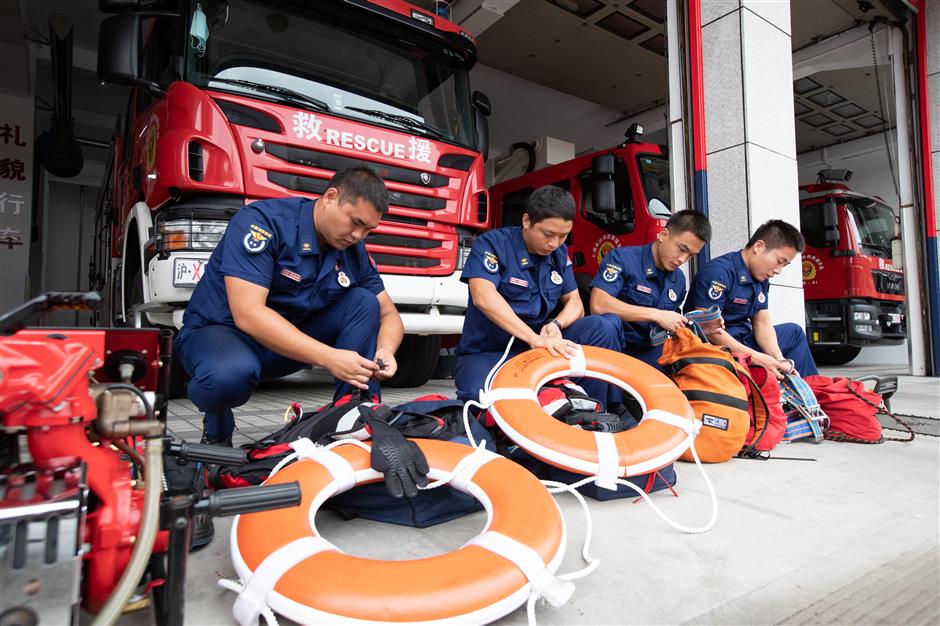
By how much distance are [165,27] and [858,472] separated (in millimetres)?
3670

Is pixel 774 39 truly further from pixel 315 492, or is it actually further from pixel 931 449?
pixel 315 492

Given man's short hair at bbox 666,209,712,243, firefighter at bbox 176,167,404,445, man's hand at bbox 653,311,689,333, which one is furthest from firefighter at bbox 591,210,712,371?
firefighter at bbox 176,167,404,445

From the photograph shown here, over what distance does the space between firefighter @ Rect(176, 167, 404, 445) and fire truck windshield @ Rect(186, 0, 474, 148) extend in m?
1.05

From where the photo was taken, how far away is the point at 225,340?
1745 millimetres

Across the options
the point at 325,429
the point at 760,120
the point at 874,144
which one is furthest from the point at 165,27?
the point at 874,144

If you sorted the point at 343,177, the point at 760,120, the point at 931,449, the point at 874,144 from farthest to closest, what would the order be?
the point at 874,144 → the point at 760,120 → the point at 931,449 → the point at 343,177

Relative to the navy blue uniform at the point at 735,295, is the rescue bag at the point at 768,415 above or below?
below

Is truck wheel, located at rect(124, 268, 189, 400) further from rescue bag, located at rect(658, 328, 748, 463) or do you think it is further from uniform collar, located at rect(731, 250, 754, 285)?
uniform collar, located at rect(731, 250, 754, 285)

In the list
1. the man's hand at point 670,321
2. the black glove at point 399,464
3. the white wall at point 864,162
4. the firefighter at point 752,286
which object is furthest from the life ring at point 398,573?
the white wall at point 864,162

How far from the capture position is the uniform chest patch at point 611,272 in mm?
2707

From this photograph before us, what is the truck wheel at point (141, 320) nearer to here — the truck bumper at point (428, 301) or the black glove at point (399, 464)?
the truck bumper at point (428, 301)

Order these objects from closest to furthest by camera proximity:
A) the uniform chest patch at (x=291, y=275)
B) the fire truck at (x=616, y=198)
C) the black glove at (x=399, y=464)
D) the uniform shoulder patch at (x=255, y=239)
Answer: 1. the black glove at (x=399, y=464)
2. the uniform shoulder patch at (x=255, y=239)
3. the uniform chest patch at (x=291, y=275)
4. the fire truck at (x=616, y=198)

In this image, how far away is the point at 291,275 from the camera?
6.17 feet

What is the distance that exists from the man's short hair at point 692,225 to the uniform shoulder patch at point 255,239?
185 cm
